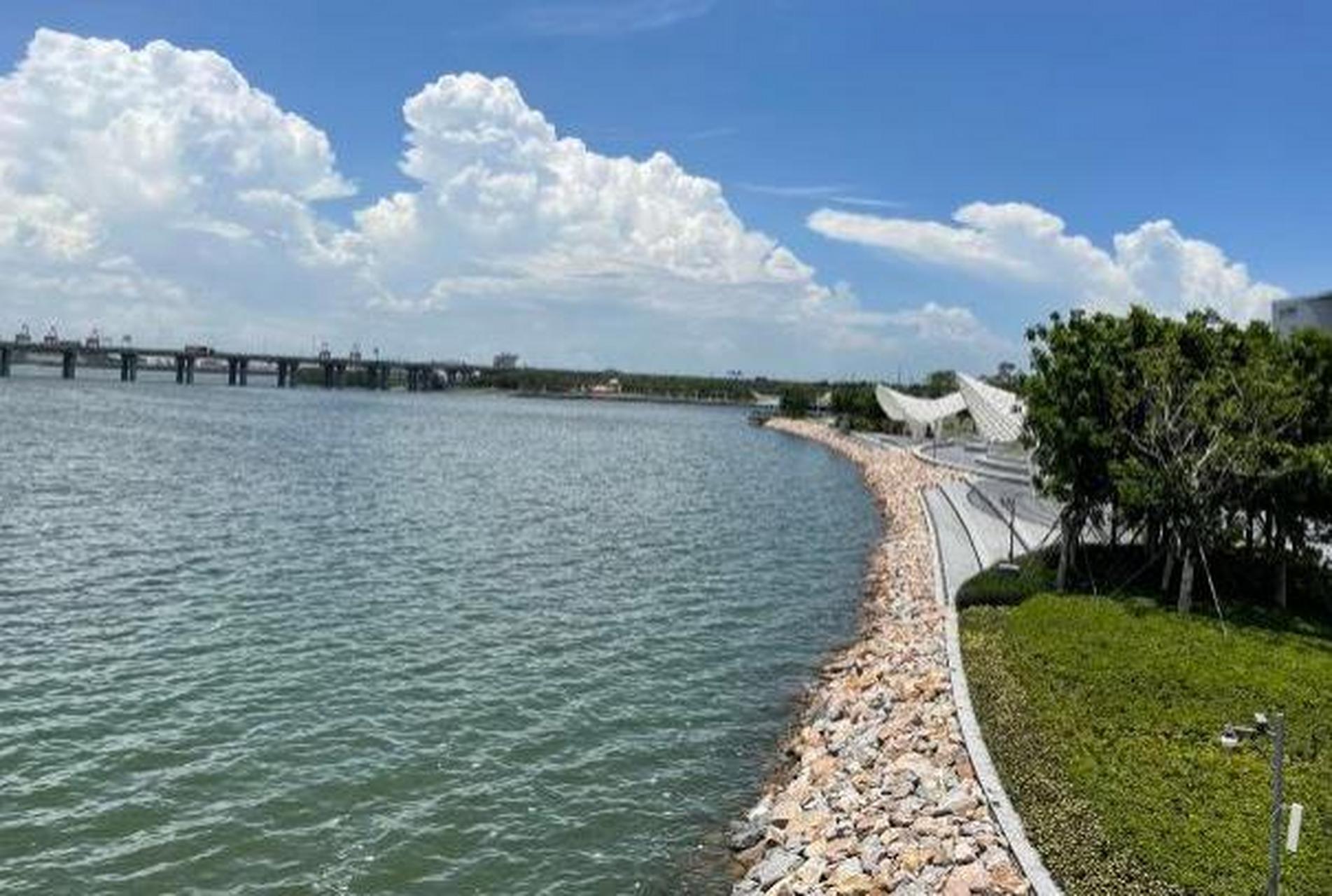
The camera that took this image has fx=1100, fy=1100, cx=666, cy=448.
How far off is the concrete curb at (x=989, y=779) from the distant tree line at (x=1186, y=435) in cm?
653

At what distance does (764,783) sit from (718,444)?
4025 inches

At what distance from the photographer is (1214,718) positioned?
19.2 meters

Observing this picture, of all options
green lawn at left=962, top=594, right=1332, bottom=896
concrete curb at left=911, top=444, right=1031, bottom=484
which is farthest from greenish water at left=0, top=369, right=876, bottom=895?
concrete curb at left=911, top=444, right=1031, bottom=484

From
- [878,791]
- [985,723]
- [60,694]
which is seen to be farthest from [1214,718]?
[60,694]

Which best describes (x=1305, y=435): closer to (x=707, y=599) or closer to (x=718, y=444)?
(x=707, y=599)

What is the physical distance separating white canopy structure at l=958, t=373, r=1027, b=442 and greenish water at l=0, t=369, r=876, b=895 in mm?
10196

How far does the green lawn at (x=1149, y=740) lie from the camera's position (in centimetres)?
1321

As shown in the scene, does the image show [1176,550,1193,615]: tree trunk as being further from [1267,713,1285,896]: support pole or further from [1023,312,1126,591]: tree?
Result: [1267,713,1285,896]: support pole

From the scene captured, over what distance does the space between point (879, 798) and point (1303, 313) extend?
57588 millimetres

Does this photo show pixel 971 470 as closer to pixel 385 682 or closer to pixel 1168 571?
pixel 1168 571

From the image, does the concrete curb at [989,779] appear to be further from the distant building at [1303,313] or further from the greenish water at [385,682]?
the distant building at [1303,313]

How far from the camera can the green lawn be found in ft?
43.3

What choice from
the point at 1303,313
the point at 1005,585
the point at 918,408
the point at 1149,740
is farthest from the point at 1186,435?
the point at 918,408

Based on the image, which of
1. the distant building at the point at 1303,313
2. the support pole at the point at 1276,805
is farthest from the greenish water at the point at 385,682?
the distant building at the point at 1303,313
